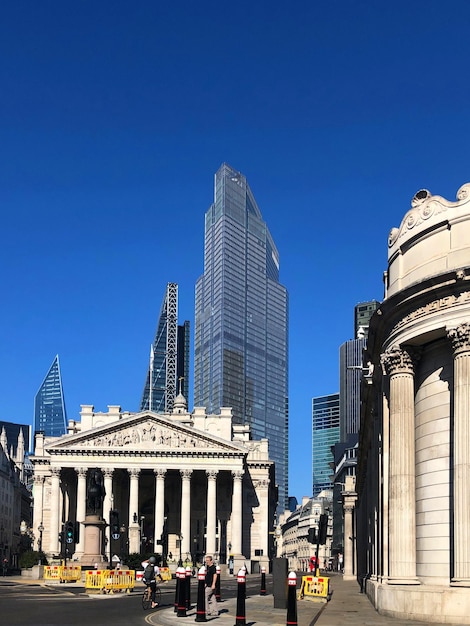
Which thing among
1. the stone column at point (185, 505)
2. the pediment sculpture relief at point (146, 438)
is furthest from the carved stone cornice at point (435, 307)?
the pediment sculpture relief at point (146, 438)

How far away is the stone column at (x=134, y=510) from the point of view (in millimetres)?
107062

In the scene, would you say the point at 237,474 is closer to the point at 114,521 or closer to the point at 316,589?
the point at 114,521

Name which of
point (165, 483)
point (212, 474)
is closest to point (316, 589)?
point (212, 474)

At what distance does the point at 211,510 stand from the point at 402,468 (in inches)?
3408

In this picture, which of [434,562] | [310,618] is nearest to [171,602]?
[310,618]

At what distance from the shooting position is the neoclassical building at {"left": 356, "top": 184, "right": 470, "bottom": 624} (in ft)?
86.5

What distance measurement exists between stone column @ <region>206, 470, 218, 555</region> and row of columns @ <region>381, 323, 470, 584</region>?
279ft

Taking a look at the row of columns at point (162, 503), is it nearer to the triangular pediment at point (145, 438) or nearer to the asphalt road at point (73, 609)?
the triangular pediment at point (145, 438)

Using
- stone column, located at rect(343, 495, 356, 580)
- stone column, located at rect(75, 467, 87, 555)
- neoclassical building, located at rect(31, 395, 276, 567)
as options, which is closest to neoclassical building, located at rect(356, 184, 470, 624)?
stone column, located at rect(343, 495, 356, 580)

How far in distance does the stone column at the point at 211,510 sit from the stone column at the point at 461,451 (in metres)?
88.5

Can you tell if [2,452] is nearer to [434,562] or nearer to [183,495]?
[183,495]

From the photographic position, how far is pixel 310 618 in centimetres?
2797

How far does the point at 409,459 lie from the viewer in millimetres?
29281

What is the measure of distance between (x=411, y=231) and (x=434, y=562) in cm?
1101
